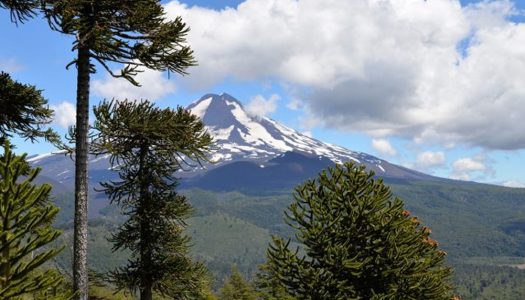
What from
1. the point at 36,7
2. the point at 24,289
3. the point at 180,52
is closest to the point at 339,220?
the point at 180,52

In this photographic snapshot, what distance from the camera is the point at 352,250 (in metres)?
13.0

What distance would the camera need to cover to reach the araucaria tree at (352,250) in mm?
12352

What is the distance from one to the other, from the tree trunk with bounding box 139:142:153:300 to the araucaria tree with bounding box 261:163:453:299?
6.97 metres

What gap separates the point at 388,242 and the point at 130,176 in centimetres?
1105

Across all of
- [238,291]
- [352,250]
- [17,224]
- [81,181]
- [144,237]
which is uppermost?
[81,181]

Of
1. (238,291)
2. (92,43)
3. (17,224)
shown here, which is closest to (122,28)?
(92,43)

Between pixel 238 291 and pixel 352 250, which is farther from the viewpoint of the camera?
pixel 238 291

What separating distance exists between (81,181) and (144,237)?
7.09 meters

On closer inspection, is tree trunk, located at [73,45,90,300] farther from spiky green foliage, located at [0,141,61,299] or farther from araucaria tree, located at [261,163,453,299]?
A: spiky green foliage, located at [0,141,61,299]

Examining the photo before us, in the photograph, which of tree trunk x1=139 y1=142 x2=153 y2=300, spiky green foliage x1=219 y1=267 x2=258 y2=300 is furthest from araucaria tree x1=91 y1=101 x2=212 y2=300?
spiky green foliage x1=219 y1=267 x2=258 y2=300

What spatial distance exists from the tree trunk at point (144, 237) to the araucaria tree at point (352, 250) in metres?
6.97

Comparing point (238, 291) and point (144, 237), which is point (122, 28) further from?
point (238, 291)

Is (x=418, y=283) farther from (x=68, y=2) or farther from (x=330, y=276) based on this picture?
(x=68, y=2)

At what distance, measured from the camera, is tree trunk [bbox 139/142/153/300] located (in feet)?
60.4
